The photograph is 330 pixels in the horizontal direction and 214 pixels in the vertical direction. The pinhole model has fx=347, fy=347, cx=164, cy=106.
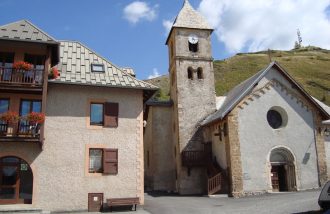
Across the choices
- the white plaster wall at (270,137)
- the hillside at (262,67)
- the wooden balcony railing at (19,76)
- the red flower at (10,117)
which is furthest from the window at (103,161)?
the hillside at (262,67)

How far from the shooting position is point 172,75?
107ft

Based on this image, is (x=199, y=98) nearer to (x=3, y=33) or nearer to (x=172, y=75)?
(x=172, y=75)

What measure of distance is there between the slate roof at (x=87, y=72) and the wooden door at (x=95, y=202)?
5.92m

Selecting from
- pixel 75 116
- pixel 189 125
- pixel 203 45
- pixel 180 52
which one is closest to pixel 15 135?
pixel 75 116

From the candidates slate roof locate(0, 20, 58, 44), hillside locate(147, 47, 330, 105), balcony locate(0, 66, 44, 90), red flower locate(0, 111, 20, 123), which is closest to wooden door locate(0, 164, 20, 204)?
red flower locate(0, 111, 20, 123)

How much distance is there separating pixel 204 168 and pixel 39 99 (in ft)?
48.7

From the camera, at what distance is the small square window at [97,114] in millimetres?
19328

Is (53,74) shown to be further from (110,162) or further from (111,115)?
(110,162)

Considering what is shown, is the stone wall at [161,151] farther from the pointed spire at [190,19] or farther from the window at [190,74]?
the pointed spire at [190,19]

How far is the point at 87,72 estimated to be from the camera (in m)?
20.1

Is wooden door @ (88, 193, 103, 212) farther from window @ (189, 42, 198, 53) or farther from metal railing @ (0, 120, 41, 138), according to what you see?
window @ (189, 42, 198, 53)

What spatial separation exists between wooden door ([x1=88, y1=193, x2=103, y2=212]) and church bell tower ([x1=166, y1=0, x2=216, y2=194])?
1042cm

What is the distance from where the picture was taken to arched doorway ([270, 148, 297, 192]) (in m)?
25.2

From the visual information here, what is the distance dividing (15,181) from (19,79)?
516 centimetres
